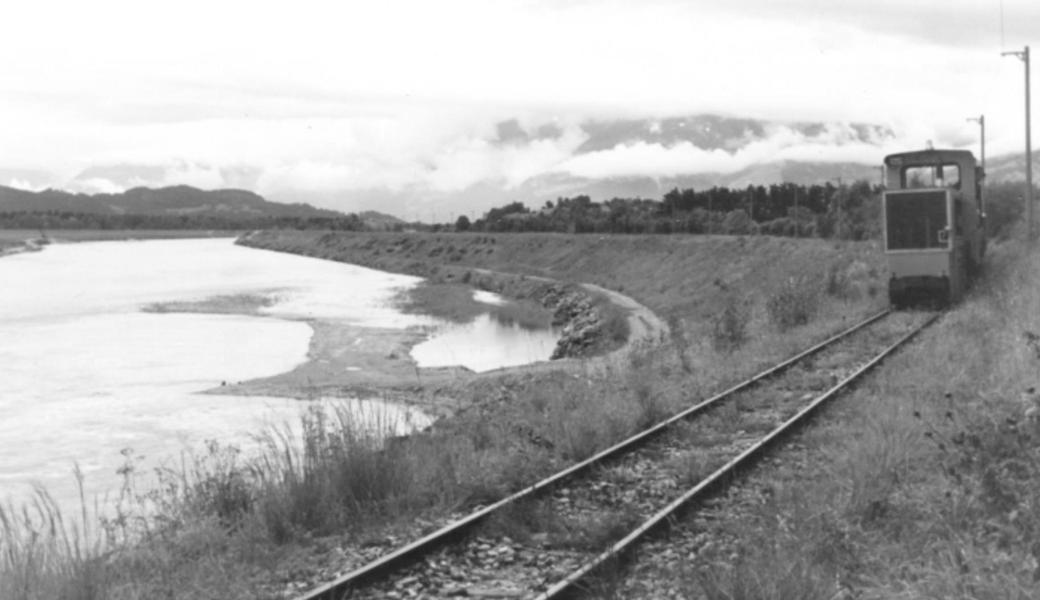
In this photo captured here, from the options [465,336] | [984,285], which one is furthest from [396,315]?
[984,285]

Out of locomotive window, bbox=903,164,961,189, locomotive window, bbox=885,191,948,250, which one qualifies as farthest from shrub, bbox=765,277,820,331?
locomotive window, bbox=903,164,961,189

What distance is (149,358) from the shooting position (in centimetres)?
3188

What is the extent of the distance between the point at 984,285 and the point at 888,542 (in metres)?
23.5

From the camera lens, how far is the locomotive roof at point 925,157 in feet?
91.4

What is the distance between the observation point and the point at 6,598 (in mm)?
6508

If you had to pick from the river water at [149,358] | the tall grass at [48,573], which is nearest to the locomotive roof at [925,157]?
the river water at [149,358]

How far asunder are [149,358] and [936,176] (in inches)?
900

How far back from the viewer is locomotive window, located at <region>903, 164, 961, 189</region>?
28.7 meters

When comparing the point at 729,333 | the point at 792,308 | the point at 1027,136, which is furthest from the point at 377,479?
the point at 1027,136

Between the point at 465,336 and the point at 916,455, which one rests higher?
the point at 916,455

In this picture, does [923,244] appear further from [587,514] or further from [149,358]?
[149,358]

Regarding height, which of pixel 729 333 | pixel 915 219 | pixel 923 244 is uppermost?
pixel 915 219

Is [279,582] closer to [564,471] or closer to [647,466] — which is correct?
[564,471]

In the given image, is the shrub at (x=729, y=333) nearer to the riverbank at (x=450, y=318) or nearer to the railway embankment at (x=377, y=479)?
the railway embankment at (x=377, y=479)
